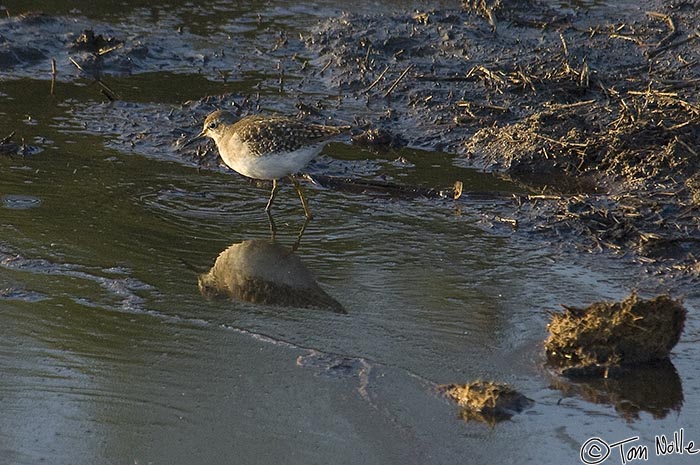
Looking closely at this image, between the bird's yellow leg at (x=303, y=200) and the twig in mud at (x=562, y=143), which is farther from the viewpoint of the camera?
the twig in mud at (x=562, y=143)

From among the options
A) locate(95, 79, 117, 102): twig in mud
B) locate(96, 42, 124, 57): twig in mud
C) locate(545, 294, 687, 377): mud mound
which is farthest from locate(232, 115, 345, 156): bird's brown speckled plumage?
locate(96, 42, 124, 57): twig in mud

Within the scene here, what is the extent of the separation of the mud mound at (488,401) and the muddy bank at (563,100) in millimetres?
2228

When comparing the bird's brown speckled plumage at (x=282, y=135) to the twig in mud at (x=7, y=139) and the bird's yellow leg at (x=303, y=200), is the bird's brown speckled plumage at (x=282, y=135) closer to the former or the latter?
the bird's yellow leg at (x=303, y=200)

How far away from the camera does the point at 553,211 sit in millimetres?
8406

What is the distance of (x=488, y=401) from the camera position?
5.65m

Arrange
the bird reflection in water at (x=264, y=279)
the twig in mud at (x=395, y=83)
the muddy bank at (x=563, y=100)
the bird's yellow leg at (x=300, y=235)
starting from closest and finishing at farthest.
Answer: the bird reflection in water at (x=264, y=279) < the bird's yellow leg at (x=300, y=235) < the muddy bank at (x=563, y=100) < the twig in mud at (x=395, y=83)

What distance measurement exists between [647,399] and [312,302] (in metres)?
2.14

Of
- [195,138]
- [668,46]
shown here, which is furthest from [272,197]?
[668,46]

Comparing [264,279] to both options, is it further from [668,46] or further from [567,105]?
[668,46]

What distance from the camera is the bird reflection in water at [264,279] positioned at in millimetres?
7035

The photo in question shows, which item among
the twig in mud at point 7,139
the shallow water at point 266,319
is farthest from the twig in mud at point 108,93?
the twig in mud at point 7,139

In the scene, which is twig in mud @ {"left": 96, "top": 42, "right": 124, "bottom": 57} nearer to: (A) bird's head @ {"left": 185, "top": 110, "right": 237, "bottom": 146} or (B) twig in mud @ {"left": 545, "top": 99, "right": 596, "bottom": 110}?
(A) bird's head @ {"left": 185, "top": 110, "right": 237, "bottom": 146}

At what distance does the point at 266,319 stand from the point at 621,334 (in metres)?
2.04

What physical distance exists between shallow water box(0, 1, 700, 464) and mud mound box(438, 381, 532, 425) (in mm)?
62
